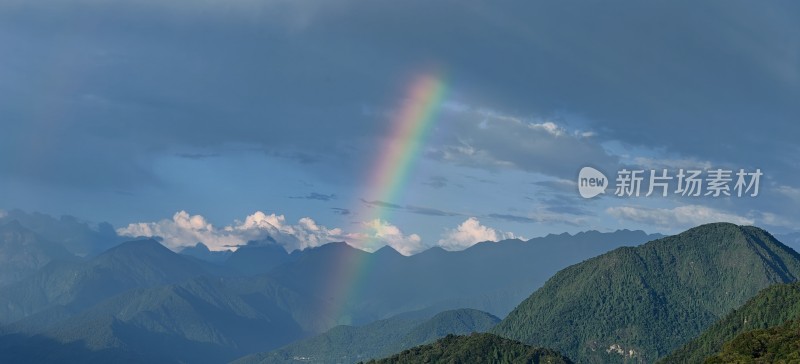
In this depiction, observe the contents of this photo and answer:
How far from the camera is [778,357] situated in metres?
200

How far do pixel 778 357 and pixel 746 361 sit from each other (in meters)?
8.02

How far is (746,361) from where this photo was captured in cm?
19800
